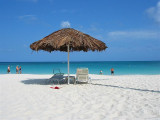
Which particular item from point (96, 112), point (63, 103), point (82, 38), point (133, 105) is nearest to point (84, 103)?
point (63, 103)

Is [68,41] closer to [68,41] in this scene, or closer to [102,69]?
[68,41]

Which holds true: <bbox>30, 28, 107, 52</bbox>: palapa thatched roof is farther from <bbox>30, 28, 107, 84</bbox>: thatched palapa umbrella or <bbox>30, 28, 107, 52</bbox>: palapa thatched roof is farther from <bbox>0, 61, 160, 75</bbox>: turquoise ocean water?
<bbox>0, 61, 160, 75</bbox>: turquoise ocean water

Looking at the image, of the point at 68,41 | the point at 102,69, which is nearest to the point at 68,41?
the point at 68,41

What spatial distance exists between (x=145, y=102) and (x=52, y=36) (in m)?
4.76

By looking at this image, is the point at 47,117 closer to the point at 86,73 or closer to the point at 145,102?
the point at 145,102

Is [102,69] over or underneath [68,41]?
underneath

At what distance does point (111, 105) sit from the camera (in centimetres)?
435

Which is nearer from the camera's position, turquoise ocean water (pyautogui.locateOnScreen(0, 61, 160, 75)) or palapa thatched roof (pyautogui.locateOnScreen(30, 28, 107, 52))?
palapa thatched roof (pyautogui.locateOnScreen(30, 28, 107, 52))

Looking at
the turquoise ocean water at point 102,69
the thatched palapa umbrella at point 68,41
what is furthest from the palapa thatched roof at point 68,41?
the turquoise ocean water at point 102,69

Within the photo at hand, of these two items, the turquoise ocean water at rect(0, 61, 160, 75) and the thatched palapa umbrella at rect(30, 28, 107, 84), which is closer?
the thatched palapa umbrella at rect(30, 28, 107, 84)

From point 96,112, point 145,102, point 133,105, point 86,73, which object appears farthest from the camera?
point 86,73

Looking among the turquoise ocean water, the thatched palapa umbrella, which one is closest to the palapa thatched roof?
the thatched palapa umbrella

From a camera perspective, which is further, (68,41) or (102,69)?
(102,69)

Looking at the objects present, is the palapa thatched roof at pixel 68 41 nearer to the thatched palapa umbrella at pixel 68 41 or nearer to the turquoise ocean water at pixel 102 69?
the thatched palapa umbrella at pixel 68 41
